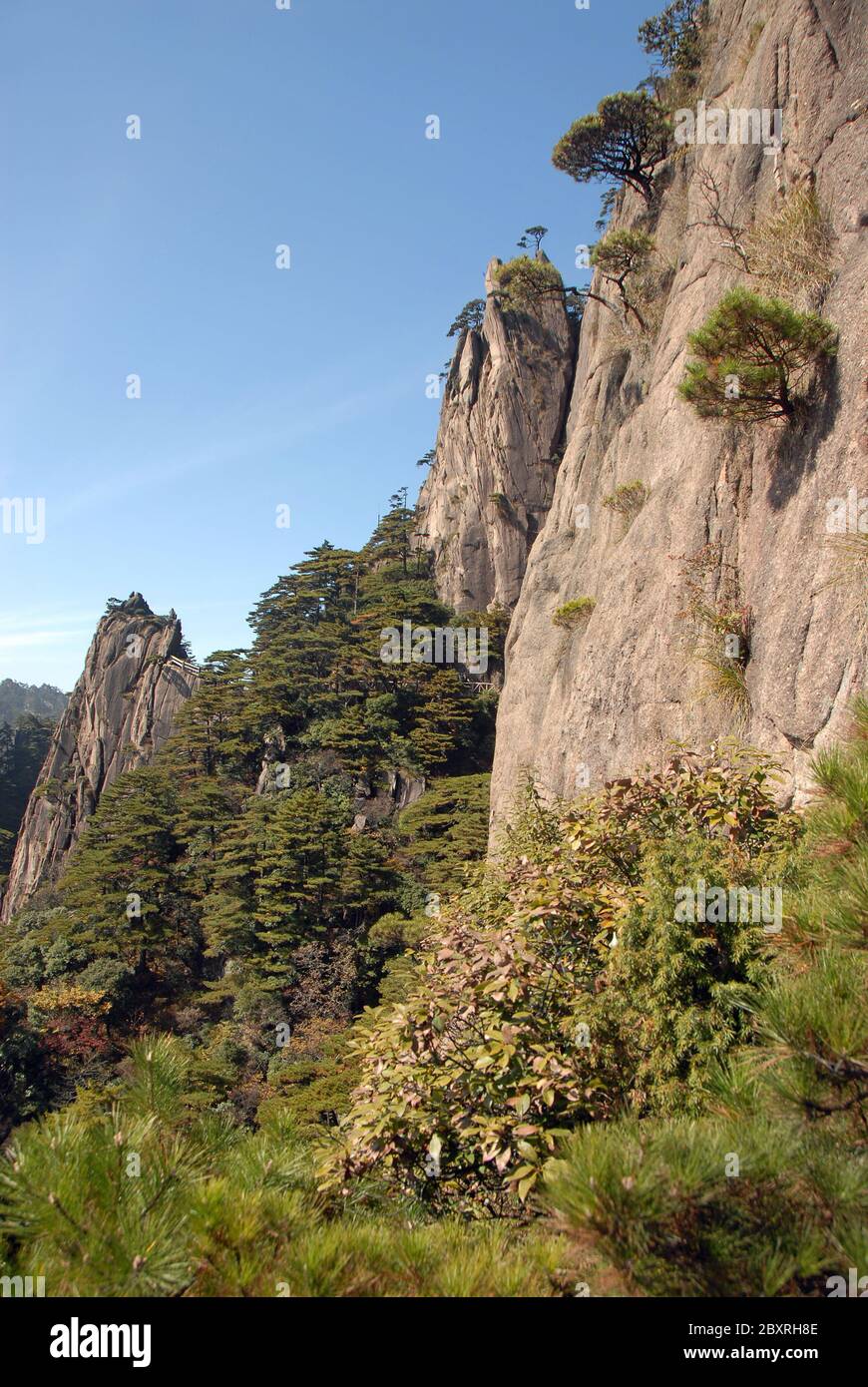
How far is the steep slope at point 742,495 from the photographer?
6.22 m

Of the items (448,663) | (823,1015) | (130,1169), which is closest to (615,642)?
(823,1015)

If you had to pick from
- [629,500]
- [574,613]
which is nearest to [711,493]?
[629,500]

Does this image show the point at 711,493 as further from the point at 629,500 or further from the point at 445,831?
the point at 445,831

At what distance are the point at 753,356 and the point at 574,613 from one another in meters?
8.73

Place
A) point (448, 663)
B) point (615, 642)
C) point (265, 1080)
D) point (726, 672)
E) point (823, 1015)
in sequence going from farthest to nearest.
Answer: point (448, 663), point (265, 1080), point (615, 642), point (726, 672), point (823, 1015)

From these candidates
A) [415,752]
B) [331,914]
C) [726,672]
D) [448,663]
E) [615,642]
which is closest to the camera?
[726,672]

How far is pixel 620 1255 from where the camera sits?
6.25 feet

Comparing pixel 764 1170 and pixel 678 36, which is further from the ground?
pixel 678 36

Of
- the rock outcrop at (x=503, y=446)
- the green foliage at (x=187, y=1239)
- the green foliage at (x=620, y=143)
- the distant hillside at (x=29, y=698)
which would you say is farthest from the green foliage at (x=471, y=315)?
the distant hillside at (x=29, y=698)

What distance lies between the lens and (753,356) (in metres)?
6.70

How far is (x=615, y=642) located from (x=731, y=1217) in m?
9.50

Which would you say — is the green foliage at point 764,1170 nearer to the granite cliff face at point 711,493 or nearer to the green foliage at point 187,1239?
the green foliage at point 187,1239

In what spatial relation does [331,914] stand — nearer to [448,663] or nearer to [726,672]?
[448,663]

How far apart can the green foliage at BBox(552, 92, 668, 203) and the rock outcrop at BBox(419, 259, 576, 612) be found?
16.5 m
